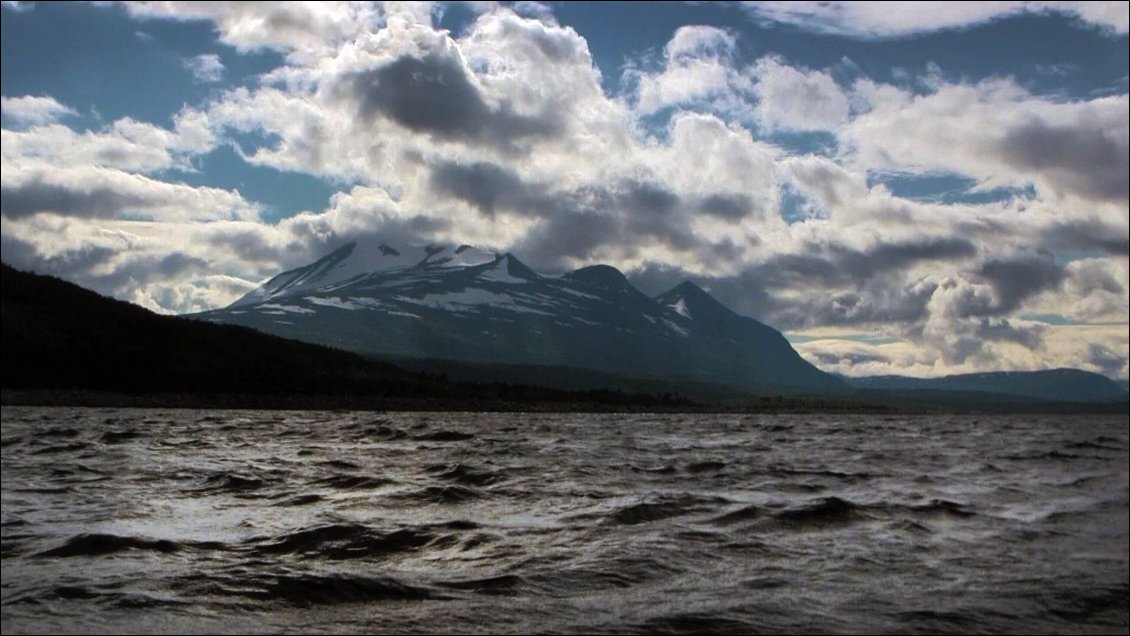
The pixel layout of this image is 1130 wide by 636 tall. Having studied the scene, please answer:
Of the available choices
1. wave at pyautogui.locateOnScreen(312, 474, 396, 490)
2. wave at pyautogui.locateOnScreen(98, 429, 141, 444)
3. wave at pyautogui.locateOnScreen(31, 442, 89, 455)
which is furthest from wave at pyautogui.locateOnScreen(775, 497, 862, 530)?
wave at pyautogui.locateOnScreen(98, 429, 141, 444)

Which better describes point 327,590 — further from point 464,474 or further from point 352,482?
point 464,474

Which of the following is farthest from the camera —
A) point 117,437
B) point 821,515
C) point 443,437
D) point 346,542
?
point 443,437

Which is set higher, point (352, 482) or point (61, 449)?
point (352, 482)

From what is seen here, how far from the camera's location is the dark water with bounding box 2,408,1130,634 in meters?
12.2

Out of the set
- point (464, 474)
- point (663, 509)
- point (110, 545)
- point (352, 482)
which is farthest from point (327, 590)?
point (464, 474)

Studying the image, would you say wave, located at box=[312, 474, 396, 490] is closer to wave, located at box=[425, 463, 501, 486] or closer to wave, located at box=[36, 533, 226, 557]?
wave, located at box=[425, 463, 501, 486]

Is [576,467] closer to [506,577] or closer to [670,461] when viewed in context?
[670,461]

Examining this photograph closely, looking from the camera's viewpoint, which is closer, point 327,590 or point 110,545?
point 327,590

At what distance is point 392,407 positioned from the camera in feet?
620

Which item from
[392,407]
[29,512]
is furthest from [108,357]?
[29,512]

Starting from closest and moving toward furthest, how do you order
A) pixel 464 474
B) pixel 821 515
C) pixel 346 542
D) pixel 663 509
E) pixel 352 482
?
pixel 346 542
pixel 821 515
pixel 663 509
pixel 352 482
pixel 464 474

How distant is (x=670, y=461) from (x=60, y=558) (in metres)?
32.8

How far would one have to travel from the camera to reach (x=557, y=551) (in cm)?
1730

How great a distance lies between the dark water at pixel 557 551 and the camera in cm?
1218
